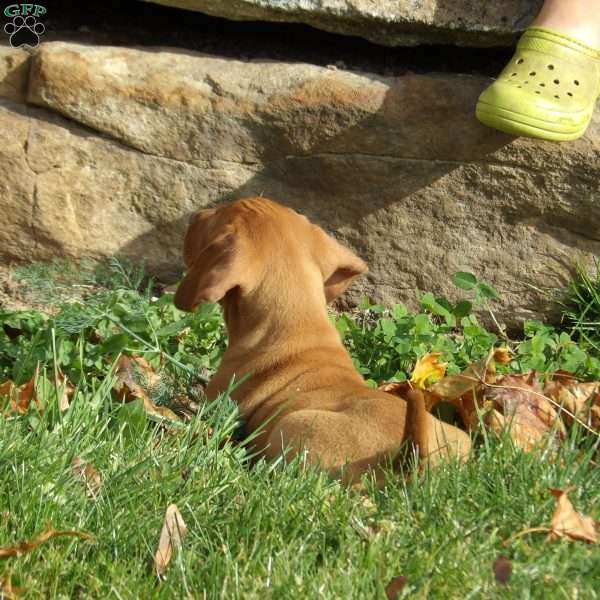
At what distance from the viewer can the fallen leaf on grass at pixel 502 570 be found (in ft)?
7.55

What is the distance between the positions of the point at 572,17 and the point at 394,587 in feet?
9.10

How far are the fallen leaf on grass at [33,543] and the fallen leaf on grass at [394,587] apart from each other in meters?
0.66

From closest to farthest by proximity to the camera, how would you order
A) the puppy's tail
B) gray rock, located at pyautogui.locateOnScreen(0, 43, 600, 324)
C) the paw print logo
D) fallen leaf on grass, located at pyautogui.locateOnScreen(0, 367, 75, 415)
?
the puppy's tail < fallen leaf on grass, located at pyautogui.locateOnScreen(0, 367, 75, 415) < gray rock, located at pyautogui.locateOnScreen(0, 43, 600, 324) < the paw print logo

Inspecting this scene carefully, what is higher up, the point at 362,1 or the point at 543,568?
the point at 362,1

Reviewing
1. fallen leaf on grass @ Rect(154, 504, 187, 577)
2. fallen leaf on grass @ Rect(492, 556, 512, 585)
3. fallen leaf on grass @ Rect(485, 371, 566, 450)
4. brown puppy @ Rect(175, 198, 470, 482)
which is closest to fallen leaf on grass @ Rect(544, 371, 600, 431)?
fallen leaf on grass @ Rect(485, 371, 566, 450)

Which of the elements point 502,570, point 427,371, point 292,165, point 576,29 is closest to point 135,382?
point 427,371

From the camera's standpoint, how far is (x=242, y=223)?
3.89 m

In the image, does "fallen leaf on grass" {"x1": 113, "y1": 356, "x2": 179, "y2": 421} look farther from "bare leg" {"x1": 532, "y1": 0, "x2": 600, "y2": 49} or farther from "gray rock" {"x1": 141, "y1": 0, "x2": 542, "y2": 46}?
"bare leg" {"x1": 532, "y1": 0, "x2": 600, "y2": 49}

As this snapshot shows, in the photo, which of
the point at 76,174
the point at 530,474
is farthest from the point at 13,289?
the point at 530,474

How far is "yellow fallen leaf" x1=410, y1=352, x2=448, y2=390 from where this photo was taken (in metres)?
4.09

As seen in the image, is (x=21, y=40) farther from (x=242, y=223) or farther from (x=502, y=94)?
(x=502, y=94)

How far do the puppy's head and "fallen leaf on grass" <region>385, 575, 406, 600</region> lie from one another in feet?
4.81

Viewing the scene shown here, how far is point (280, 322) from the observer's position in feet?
13.0

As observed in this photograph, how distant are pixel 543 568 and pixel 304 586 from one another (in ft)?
1.61
